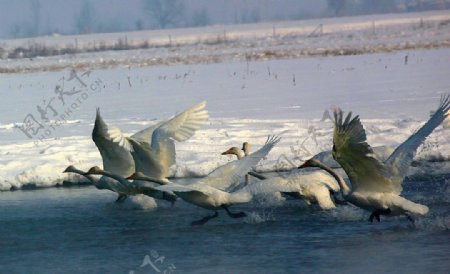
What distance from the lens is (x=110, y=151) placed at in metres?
12.0

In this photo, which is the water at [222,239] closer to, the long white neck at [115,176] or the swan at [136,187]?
the swan at [136,187]

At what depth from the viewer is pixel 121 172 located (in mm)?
12211

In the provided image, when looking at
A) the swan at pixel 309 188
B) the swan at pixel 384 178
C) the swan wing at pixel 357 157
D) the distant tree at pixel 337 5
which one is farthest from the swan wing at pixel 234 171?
the distant tree at pixel 337 5

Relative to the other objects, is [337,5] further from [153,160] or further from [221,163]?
[153,160]

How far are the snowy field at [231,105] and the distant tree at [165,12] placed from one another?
93421 millimetres

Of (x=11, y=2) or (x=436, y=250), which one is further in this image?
(x=11, y=2)

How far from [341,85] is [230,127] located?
25.2 ft

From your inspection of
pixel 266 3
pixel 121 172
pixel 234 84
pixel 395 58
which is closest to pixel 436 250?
pixel 121 172

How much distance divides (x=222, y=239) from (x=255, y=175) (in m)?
2.03

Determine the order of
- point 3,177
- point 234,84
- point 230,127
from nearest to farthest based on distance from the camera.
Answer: point 3,177 < point 230,127 < point 234,84

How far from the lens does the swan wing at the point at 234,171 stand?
1067cm

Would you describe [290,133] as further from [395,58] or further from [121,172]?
[395,58]

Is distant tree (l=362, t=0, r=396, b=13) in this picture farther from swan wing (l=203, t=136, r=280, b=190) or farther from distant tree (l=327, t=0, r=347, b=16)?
swan wing (l=203, t=136, r=280, b=190)

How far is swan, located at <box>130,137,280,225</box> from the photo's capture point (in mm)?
10164
